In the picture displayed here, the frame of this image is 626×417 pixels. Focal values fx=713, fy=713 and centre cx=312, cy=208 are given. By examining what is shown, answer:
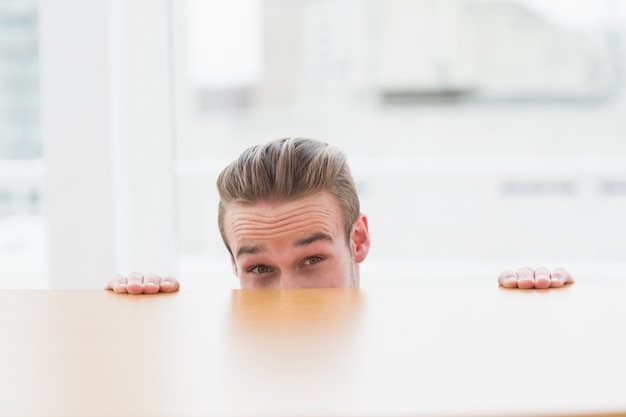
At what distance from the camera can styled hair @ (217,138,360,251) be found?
1.21 m

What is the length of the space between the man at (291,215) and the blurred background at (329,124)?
655 mm

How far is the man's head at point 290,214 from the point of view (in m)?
1.13

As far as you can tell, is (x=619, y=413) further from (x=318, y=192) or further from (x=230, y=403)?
(x=318, y=192)

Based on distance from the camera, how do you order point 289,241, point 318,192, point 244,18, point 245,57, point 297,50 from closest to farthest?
1. point 289,241
2. point 318,192
3. point 244,18
4. point 245,57
5. point 297,50

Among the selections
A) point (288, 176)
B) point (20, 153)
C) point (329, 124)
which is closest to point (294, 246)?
point (288, 176)

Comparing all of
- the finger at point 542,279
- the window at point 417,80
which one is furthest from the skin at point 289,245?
the window at point 417,80

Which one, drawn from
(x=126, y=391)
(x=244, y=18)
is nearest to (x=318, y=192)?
(x=126, y=391)

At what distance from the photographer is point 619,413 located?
13.8 inches

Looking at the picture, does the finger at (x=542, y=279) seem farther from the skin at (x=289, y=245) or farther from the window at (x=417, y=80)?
the window at (x=417, y=80)

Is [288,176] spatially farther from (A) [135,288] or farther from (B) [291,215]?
(A) [135,288]

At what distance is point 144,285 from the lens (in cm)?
78

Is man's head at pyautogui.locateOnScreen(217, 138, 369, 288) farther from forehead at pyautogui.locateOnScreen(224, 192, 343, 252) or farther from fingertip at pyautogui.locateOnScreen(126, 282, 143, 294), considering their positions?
fingertip at pyautogui.locateOnScreen(126, 282, 143, 294)

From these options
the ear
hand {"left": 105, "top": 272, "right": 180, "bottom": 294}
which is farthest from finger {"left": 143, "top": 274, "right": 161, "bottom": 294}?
the ear

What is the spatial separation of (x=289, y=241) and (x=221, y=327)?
577 millimetres
